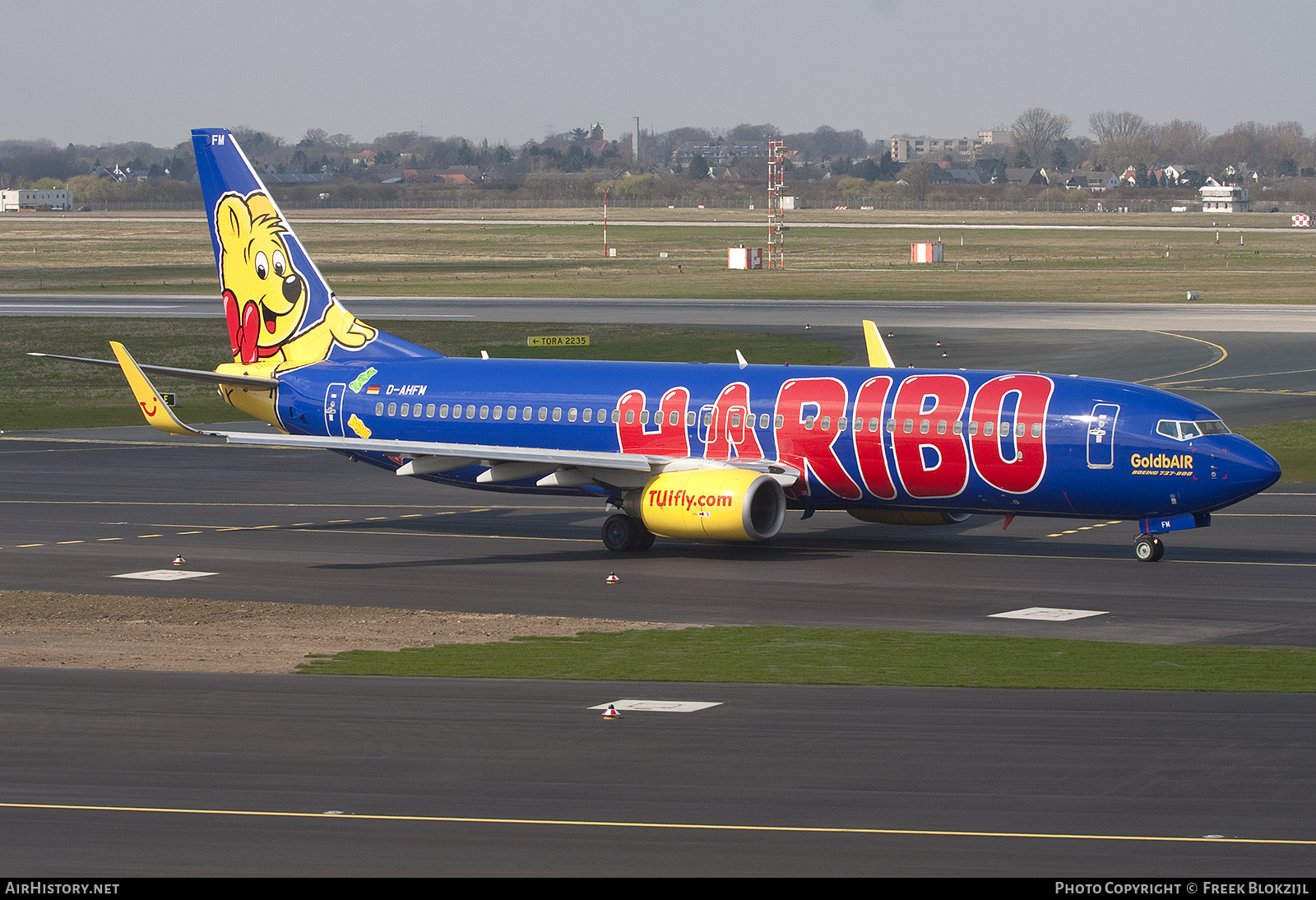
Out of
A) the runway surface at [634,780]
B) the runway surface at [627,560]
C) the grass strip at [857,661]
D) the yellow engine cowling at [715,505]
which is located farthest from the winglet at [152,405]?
the runway surface at [634,780]

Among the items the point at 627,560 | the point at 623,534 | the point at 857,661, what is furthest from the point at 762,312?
the point at 857,661

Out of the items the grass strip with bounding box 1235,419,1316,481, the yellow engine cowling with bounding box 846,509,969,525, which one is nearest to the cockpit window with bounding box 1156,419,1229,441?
the yellow engine cowling with bounding box 846,509,969,525

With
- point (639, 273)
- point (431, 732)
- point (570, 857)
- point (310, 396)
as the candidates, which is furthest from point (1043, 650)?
point (639, 273)

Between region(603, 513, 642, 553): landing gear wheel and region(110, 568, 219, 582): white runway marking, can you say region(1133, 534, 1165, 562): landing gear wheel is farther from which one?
region(110, 568, 219, 582): white runway marking

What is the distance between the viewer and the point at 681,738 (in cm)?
2377

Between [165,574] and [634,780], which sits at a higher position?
[634,780]

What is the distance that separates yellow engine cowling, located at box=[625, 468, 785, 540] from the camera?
39.0 metres

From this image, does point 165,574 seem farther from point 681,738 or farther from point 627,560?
point 681,738

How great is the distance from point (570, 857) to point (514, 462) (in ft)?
78.7

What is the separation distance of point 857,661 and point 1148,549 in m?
13.5

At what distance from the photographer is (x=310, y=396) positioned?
153 feet

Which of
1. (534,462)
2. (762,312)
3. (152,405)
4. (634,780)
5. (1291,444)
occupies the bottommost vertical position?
(1291,444)

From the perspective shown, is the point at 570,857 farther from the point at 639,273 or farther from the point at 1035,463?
the point at 639,273

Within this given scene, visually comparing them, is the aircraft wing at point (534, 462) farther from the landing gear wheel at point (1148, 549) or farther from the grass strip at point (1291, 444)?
the grass strip at point (1291, 444)
